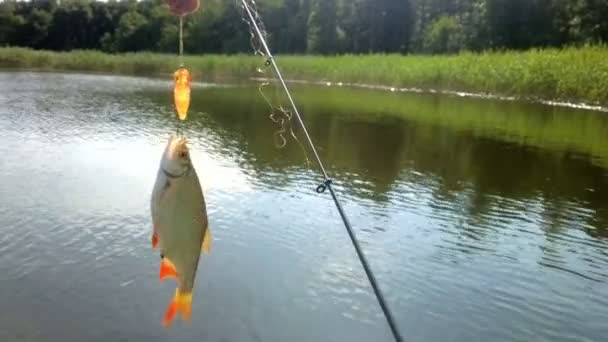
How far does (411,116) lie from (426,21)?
42165 millimetres

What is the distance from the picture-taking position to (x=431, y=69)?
36219mm

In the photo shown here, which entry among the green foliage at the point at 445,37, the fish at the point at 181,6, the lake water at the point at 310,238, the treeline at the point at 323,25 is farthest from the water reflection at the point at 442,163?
the green foliage at the point at 445,37

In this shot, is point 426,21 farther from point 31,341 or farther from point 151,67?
point 31,341

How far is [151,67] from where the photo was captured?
5294cm

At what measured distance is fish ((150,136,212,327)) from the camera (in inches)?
89.2

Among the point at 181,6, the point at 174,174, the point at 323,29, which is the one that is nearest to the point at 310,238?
the point at 181,6

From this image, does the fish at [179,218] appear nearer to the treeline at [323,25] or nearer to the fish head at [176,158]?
Answer: the fish head at [176,158]

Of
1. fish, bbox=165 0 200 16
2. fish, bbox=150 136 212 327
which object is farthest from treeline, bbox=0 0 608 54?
fish, bbox=150 136 212 327

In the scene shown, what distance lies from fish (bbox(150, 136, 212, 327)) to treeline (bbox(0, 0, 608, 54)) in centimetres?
4055

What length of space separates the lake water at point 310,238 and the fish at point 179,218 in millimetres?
3754

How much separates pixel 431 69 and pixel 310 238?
95.3 feet

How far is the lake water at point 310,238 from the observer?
21.2ft

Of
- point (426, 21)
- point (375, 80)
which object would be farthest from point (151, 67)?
point (426, 21)

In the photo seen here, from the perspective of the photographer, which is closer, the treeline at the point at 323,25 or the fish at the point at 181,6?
the fish at the point at 181,6
